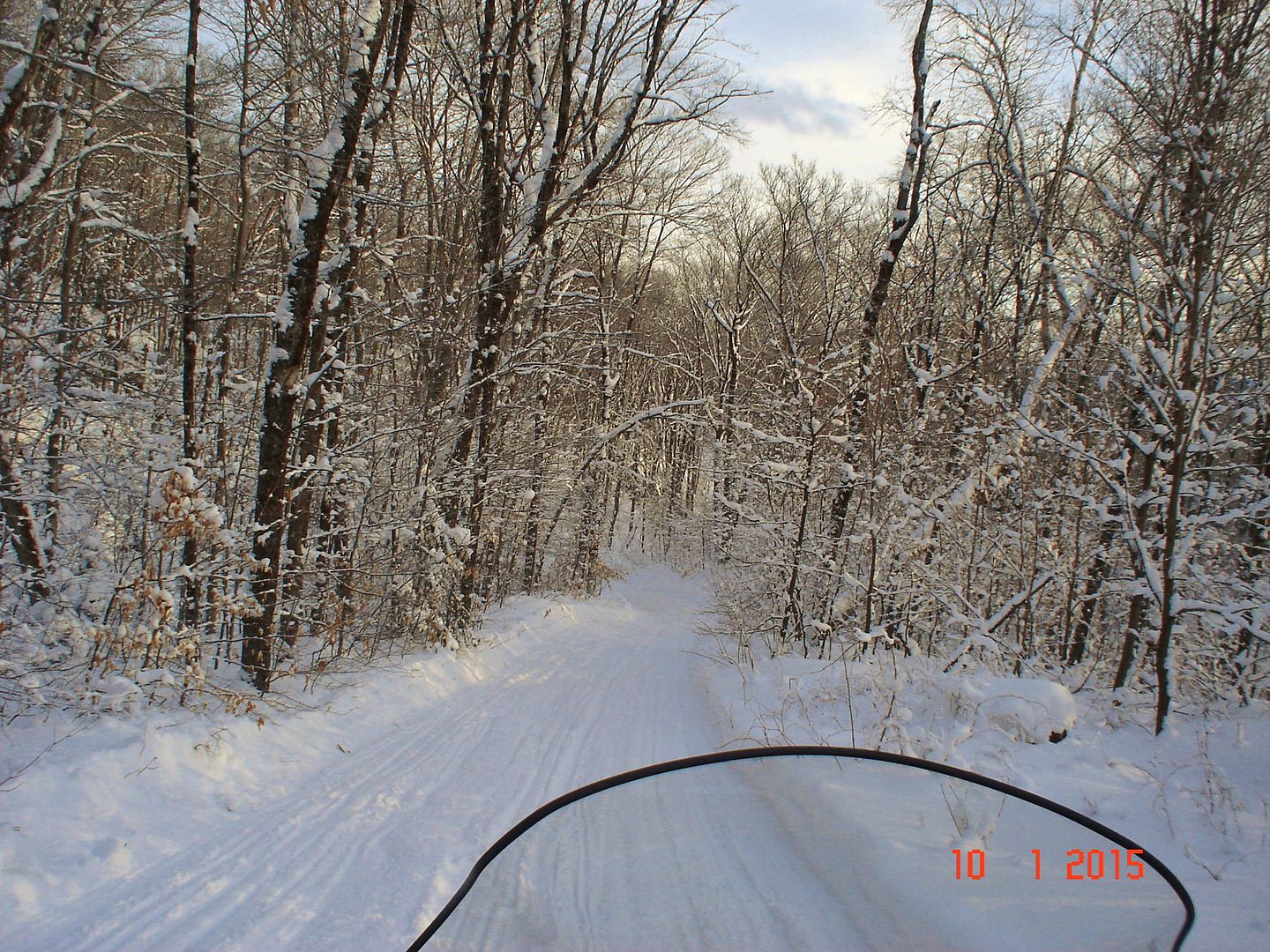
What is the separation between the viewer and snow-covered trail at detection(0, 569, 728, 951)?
133 inches

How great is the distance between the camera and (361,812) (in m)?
4.77

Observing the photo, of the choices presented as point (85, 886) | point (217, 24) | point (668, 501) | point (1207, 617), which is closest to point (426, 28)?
point (217, 24)

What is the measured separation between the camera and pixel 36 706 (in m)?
5.01

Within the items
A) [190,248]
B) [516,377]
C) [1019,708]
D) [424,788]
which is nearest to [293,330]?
[190,248]

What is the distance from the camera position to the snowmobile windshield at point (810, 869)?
1369 mm

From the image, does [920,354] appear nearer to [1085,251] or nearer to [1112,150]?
[1085,251]

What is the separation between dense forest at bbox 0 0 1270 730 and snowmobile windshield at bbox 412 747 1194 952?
194 inches

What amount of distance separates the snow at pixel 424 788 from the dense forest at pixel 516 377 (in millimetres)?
693

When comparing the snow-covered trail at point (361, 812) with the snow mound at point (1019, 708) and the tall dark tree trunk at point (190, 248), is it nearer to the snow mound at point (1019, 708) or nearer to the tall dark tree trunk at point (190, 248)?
the snow mound at point (1019, 708)

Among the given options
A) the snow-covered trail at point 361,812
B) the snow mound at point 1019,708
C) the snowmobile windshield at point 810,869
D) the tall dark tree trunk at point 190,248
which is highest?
the tall dark tree trunk at point 190,248
